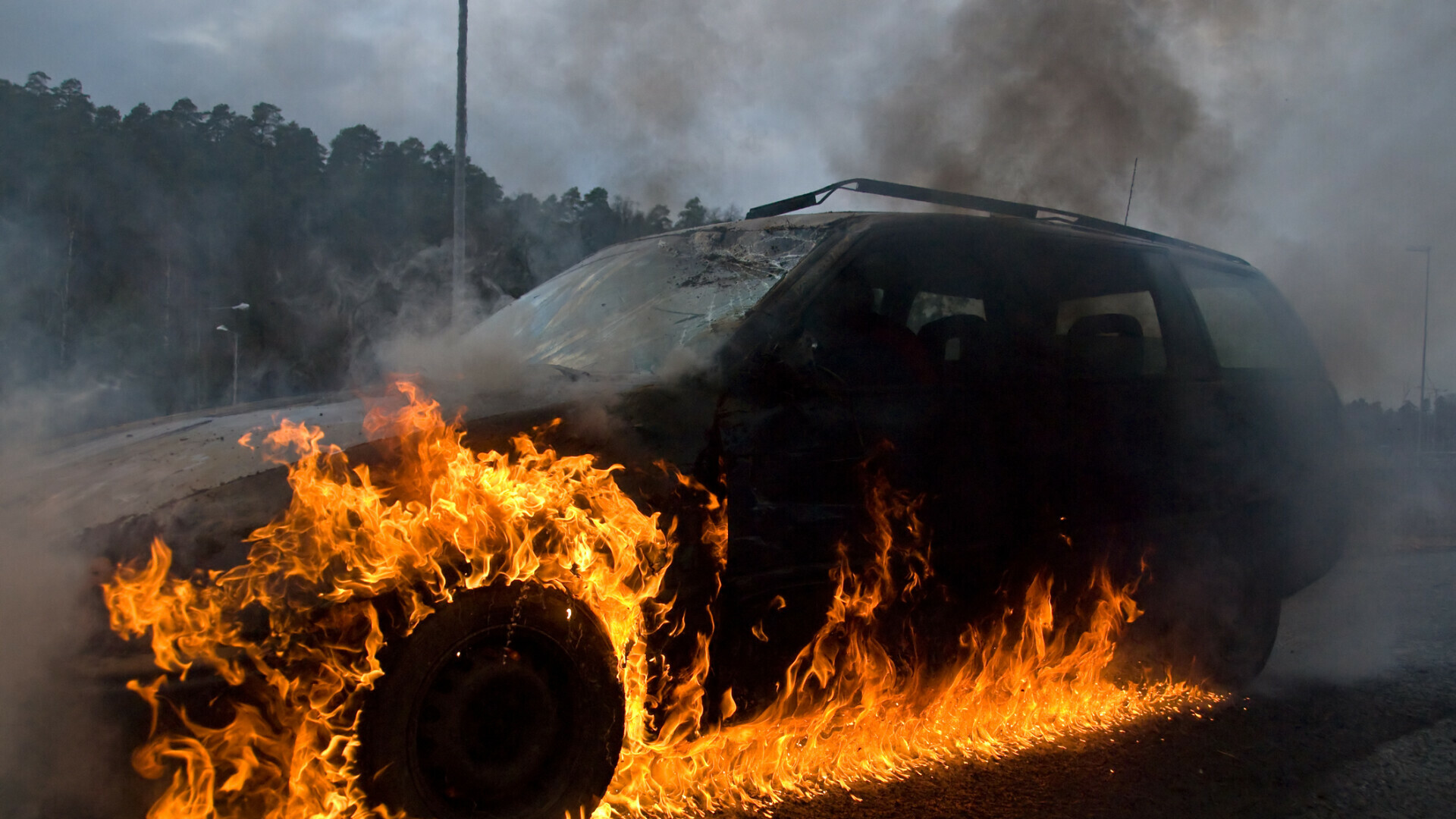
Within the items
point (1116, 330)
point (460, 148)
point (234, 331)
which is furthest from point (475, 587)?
point (234, 331)

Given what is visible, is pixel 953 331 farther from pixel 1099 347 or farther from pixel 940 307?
pixel 1099 347

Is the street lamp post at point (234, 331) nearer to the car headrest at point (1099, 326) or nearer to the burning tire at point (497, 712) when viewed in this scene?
the car headrest at point (1099, 326)

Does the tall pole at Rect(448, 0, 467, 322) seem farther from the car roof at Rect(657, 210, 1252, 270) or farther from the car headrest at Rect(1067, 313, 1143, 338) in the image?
the car headrest at Rect(1067, 313, 1143, 338)

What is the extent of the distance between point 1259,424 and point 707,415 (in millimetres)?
2885

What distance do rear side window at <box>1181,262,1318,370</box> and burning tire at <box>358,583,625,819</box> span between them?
3.21 meters

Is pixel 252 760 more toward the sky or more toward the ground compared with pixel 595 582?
more toward the ground

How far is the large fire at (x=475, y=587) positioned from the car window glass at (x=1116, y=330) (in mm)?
894

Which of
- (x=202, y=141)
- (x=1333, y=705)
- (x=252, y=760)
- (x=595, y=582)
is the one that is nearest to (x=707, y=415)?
(x=595, y=582)

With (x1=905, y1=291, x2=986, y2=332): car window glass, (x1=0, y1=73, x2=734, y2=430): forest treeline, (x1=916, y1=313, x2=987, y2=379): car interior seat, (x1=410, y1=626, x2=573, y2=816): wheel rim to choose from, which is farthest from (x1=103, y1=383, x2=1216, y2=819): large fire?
(x1=0, y1=73, x2=734, y2=430): forest treeline

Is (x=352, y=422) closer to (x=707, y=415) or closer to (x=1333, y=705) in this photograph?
(x=707, y=415)

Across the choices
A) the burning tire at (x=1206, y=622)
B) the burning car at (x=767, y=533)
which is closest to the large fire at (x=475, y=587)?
the burning car at (x=767, y=533)

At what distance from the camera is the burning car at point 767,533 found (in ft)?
6.42

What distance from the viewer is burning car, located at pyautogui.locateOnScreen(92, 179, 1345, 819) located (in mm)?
1958

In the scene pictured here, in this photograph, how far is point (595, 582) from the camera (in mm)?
2305
